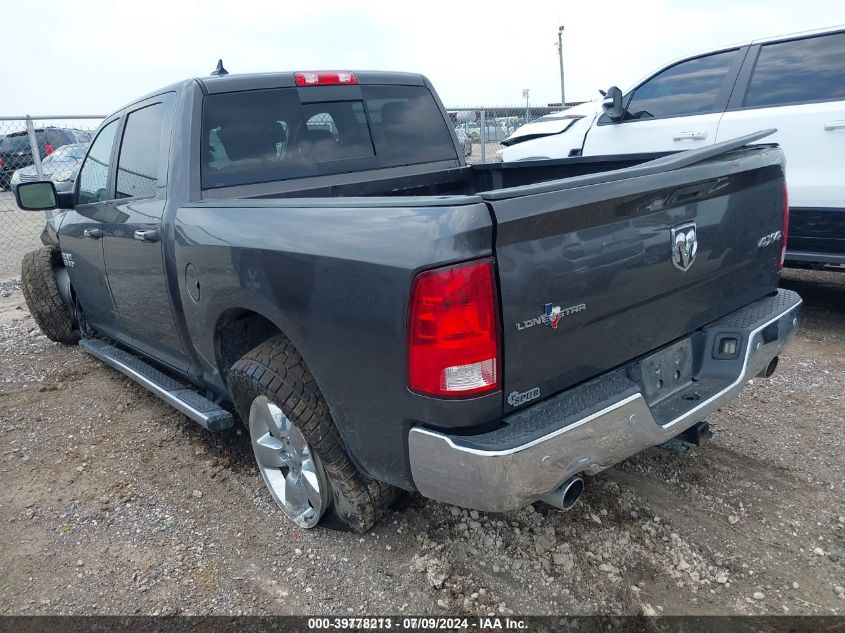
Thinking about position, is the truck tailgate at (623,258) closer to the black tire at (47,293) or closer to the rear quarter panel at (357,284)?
the rear quarter panel at (357,284)

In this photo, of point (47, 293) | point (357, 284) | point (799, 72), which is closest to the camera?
point (357, 284)

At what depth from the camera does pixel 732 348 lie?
103 inches

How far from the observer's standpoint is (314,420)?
7.80 feet

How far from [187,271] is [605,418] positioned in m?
1.92

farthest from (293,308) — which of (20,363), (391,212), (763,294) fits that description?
(20,363)

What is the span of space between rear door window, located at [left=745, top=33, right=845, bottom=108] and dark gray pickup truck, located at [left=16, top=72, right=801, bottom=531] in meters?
2.33

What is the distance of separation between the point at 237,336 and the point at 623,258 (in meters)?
1.71

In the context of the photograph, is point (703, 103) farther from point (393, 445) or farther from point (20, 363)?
point (20, 363)

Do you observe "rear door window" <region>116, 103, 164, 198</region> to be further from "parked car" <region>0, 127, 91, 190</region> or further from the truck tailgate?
"parked car" <region>0, 127, 91, 190</region>

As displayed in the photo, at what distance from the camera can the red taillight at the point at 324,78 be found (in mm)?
3404

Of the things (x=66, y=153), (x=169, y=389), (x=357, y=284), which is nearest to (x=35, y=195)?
(x=169, y=389)

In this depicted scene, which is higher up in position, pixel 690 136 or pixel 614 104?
pixel 614 104

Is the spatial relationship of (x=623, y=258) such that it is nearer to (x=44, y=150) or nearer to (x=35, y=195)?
(x=35, y=195)

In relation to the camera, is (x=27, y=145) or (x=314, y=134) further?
(x=27, y=145)
